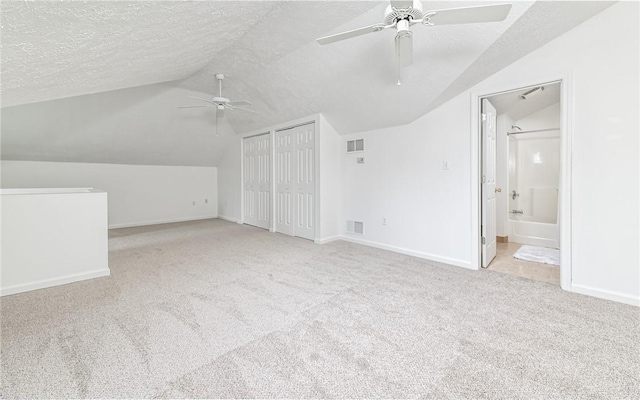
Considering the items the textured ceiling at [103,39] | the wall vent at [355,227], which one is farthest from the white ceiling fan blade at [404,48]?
the wall vent at [355,227]

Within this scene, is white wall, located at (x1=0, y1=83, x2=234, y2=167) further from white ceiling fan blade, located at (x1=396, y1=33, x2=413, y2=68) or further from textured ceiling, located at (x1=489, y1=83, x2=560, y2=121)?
textured ceiling, located at (x1=489, y1=83, x2=560, y2=121)

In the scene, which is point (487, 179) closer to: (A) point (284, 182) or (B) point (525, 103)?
(B) point (525, 103)

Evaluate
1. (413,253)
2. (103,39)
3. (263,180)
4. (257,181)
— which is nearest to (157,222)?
(257,181)

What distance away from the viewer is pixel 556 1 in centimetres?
211

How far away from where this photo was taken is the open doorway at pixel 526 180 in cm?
380

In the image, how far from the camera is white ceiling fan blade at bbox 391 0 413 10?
1.64m

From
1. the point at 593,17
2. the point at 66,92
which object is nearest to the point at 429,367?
the point at 593,17

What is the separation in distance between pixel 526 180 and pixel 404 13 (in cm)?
490

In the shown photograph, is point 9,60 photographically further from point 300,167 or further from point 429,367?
point 300,167

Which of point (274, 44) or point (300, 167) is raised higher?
point (274, 44)

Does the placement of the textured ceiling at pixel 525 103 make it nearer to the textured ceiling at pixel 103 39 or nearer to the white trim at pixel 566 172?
the white trim at pixel 566 172

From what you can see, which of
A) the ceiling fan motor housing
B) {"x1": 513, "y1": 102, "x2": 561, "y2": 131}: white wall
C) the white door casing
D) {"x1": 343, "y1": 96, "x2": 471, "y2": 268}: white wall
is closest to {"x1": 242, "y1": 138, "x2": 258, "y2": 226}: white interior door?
the white door casing

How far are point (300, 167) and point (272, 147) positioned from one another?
0.99 m

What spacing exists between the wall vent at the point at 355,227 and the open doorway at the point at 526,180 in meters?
1.87
